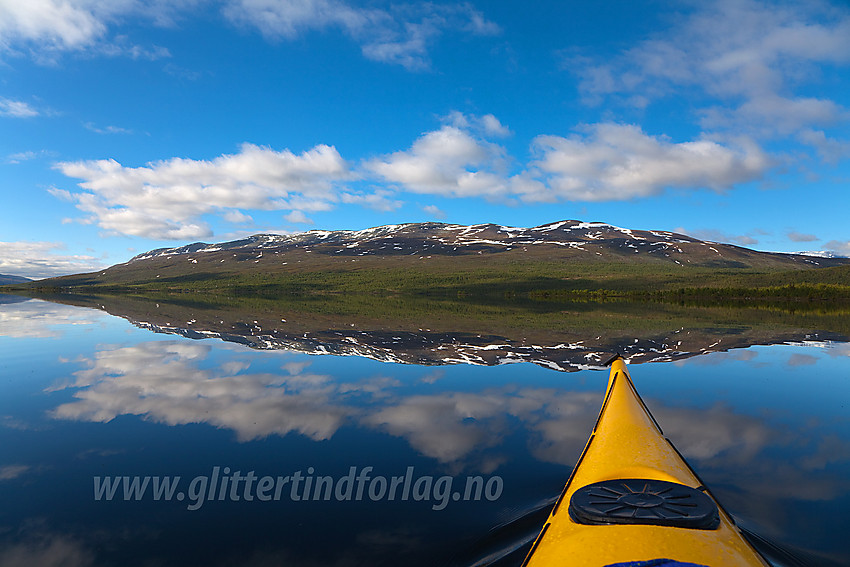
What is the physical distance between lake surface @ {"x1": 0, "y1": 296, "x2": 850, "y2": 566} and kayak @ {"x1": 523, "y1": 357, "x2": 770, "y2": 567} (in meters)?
1.19

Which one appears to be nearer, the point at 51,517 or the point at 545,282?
the point at 51,517

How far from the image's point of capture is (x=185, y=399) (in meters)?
12.1

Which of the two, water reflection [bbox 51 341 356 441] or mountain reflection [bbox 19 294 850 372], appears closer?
water reflection [bbox 51 341 356 441]

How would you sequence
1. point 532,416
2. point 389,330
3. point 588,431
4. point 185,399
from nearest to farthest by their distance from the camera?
point 588,431 < point 532,416 < point 185,399 < point 389,330

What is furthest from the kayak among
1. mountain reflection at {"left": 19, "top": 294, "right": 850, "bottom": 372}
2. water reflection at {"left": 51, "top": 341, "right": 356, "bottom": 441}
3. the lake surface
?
mountain reflection at {"left": 19, "top": 294, "right": 850, "bottom": 372}

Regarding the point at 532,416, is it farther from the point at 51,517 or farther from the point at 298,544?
the point at 51,517

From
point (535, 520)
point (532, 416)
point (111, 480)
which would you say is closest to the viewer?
point (535, 520)

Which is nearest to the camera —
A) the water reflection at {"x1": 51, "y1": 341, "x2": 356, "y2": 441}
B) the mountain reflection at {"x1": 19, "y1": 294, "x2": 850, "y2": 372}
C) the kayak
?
the kayak

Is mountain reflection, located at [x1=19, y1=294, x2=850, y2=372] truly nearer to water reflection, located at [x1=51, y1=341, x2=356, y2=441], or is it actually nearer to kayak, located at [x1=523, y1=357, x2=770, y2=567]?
water reflection, located at [x1=51, y1=341, x2=356, y2=441]

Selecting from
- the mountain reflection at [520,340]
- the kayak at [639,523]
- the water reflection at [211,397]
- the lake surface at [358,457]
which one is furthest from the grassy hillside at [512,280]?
the kayak at [639,523]

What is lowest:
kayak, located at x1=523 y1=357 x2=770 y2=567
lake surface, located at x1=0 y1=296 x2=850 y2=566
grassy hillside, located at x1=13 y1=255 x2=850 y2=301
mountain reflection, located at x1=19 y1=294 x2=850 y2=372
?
lake surface, located at x1=0 y1=296 x2=850 y2=566

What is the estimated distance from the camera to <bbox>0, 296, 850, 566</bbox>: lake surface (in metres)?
5.54

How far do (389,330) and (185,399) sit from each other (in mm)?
18548

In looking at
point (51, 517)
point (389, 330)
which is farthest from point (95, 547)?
point (389, 330)
